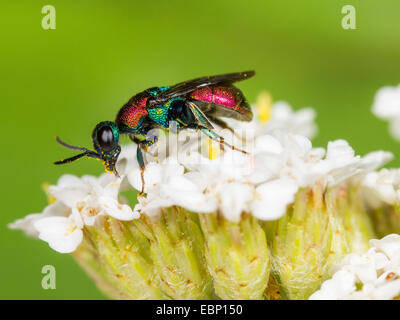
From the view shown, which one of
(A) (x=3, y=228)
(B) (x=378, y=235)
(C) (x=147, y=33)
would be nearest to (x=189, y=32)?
(C) (x=147, y=33)

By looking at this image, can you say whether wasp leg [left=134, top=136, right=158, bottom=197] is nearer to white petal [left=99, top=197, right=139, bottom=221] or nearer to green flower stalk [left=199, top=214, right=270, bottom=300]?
white petal [left=99, top=197, right=139, bottom=221]

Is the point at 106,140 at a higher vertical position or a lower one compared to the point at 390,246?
higher

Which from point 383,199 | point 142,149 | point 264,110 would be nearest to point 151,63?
point 264,110

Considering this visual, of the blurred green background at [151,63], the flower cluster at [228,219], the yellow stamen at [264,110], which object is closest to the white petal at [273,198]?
the flower cluster at [228,219]

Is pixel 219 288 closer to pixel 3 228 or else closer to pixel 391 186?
pixel 391 186

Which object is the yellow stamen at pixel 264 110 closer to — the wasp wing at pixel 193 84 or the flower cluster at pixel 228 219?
the wasp wing at pixel 193 84

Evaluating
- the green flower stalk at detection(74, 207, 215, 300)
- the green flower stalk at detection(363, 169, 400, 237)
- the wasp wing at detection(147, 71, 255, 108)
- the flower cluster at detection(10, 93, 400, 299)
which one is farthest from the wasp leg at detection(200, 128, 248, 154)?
the green flower stalk at detection(363, 169, 400, 237)

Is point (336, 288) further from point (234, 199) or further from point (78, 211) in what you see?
point (78, 211)
